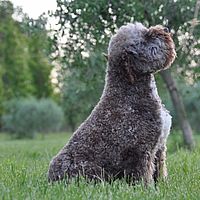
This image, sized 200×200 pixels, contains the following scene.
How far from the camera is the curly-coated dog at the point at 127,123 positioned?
6.35 meters

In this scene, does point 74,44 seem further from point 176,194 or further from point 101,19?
point 176,194

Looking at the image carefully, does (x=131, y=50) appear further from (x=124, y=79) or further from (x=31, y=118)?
(x=31, y=118)

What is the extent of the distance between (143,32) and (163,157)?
60.6 inches

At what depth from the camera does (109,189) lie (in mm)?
5820

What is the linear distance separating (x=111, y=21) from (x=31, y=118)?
28073mm

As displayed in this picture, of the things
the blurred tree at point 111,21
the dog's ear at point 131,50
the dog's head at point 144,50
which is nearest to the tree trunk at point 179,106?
the blurred tree at point 111,21

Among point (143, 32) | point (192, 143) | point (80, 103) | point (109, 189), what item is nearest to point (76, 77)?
point (192, 143)

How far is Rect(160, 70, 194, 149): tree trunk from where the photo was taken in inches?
549

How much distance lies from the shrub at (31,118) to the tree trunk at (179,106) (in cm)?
2559

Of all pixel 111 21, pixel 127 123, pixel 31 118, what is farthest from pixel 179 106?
pixel 31 118

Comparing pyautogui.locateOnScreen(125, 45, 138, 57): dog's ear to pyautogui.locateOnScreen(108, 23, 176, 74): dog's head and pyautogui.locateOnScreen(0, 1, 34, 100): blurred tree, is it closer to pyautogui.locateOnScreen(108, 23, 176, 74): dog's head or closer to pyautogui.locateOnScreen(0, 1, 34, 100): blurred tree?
pyautogui.locateOnScreen(108, 23, 176, 74): dog's head

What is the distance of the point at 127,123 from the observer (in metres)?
6.41

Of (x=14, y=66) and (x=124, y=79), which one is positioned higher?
(x=14, y=66)

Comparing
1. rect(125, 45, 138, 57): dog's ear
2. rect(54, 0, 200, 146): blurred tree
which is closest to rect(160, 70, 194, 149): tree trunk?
rect(54, 0, 200, 146): blurred tree
